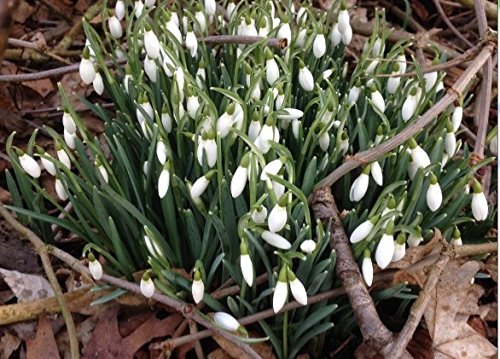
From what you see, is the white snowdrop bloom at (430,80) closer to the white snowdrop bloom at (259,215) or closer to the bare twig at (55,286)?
the white snowdrop bloom at (259,215)

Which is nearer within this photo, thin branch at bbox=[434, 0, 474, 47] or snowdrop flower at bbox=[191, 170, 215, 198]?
snowdrop flower at bbox=[191, 170, 215, 198]

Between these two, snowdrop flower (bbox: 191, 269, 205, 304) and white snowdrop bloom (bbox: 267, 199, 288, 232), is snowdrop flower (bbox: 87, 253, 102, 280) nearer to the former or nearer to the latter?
snowdrop flower (bbox: 191, 269, 205, 304)

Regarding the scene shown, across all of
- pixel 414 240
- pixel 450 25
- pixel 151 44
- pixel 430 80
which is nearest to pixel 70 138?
pixel 151 44

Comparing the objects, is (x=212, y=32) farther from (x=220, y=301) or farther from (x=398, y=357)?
(x=398, y=357)

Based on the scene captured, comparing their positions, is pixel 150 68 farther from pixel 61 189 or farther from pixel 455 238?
pixel 455 238

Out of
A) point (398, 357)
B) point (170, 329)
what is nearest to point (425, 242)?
point (398, 357)

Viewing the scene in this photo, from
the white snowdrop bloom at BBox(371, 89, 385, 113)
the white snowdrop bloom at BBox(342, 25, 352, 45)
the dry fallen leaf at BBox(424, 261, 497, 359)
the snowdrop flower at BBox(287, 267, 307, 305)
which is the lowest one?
the dry fallen leaf at BBox(424, 261, 497, 359)

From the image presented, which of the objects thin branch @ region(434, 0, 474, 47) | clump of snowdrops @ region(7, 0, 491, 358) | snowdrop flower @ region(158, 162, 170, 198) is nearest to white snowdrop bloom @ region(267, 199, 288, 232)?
clump of snowdrops @ region(7, 0, 491, 358)

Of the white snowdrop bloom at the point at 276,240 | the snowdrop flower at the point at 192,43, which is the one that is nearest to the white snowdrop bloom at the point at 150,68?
the snowdrop flower at the point at 192,43
